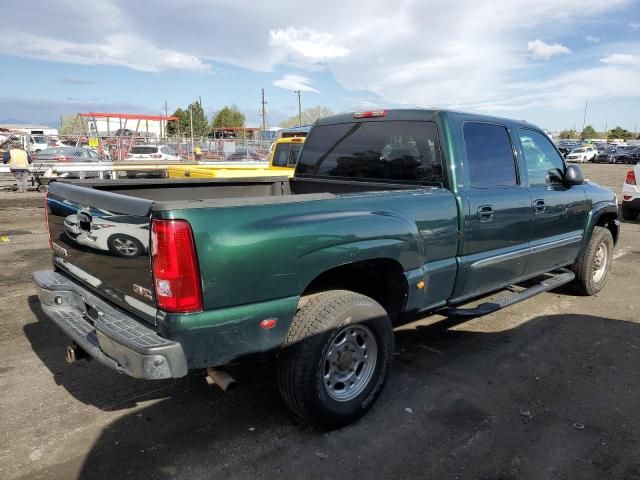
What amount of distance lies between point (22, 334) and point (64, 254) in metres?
1.58

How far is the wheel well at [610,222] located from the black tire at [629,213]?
5.94m

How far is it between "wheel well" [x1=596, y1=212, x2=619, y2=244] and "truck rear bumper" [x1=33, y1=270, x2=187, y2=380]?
512cm

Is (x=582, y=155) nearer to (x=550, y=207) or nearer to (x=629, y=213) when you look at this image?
(x=629, y=213)

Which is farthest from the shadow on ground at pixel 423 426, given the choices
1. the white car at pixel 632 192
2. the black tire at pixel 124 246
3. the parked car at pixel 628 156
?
the parked car at pixel 628 156

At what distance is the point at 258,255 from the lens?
2.48 m

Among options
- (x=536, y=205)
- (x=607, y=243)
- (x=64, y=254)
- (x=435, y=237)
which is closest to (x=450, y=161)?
(x=435, y=237)

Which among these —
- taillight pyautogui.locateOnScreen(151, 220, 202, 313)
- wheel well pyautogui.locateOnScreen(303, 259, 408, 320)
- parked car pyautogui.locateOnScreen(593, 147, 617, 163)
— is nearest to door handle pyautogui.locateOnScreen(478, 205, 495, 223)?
wheel well pyautogui.locateOnScreen(303, 259, 408, 320)

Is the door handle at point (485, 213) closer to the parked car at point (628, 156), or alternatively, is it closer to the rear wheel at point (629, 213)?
the rear wheel at point (629, 213)

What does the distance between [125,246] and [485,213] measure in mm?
2611

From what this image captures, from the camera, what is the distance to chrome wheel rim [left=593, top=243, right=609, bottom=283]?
5.74 m

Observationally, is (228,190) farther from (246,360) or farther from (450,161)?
(246,360)

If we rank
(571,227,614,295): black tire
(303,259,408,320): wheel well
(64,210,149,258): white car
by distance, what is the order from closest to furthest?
1. (64,210,149,258): white car
2. (303,259,408,320): wheel well
3. (571,227,614,295): black tire

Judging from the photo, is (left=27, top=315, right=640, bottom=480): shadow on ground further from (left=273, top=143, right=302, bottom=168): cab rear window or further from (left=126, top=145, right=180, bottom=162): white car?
(left=126, top=145, right=180, bottom=162): white car

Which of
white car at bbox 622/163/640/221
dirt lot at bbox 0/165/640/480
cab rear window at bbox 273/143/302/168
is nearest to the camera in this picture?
dirt lot at bbox 0/165/640/480
